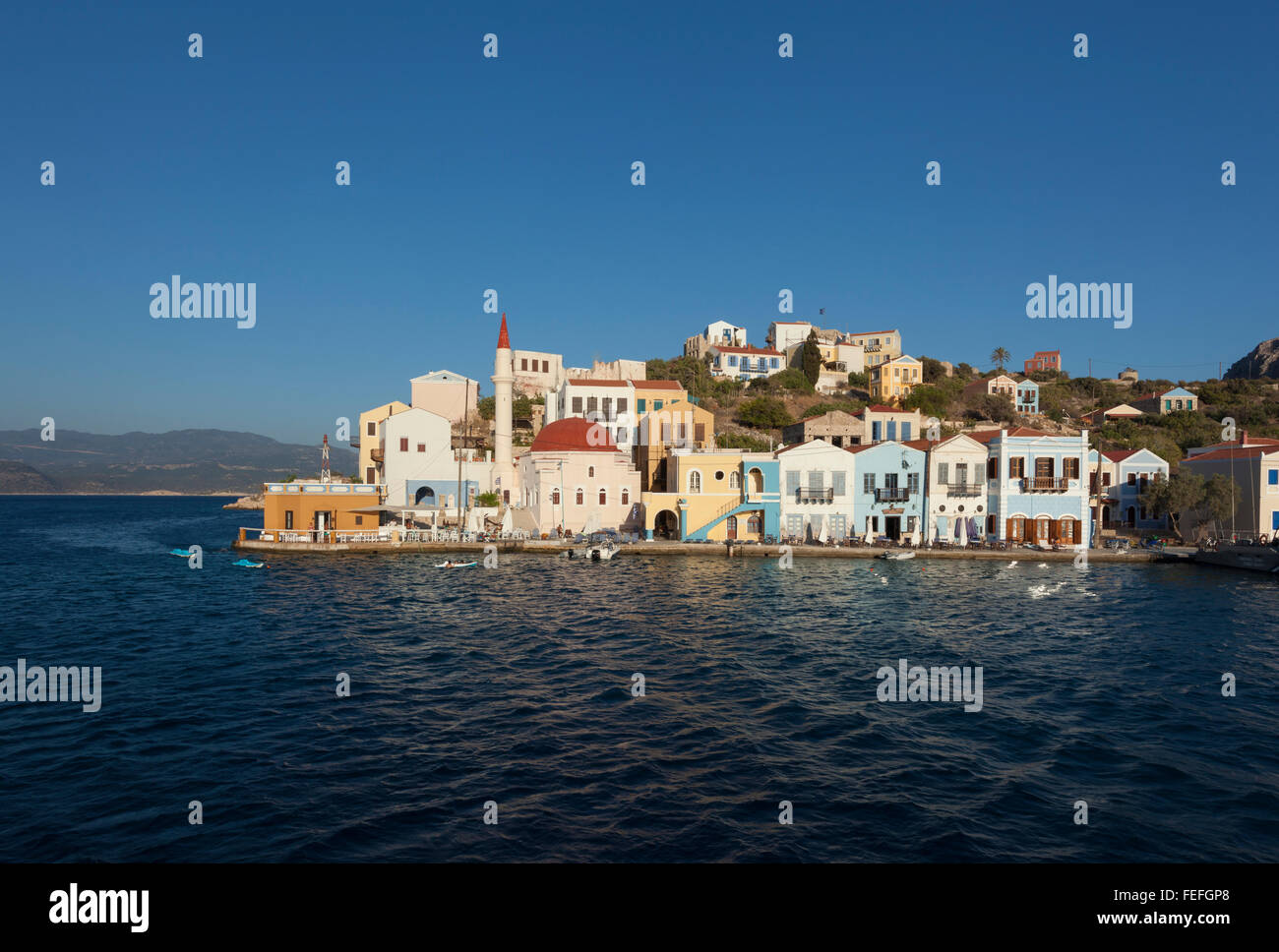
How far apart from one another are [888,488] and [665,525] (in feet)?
51.1

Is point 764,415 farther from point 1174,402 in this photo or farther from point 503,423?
point 1174,402

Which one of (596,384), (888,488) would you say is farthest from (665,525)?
(596,384)

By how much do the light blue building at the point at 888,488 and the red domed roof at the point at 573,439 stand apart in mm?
17894

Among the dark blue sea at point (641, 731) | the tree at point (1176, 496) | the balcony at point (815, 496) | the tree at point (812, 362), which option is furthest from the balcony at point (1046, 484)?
the tree at point (812, 362)

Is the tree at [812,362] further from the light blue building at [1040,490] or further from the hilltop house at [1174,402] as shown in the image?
the light blue building at [1040,490]

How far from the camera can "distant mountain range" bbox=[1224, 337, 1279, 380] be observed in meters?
123

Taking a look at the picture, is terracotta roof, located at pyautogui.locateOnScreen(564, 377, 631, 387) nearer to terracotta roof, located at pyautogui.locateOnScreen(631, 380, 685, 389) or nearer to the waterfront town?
the waterfront town

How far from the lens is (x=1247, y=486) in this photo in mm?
45312

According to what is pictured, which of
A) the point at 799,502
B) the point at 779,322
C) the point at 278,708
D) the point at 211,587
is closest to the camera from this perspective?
the point at 278,708

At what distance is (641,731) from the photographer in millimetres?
15094
